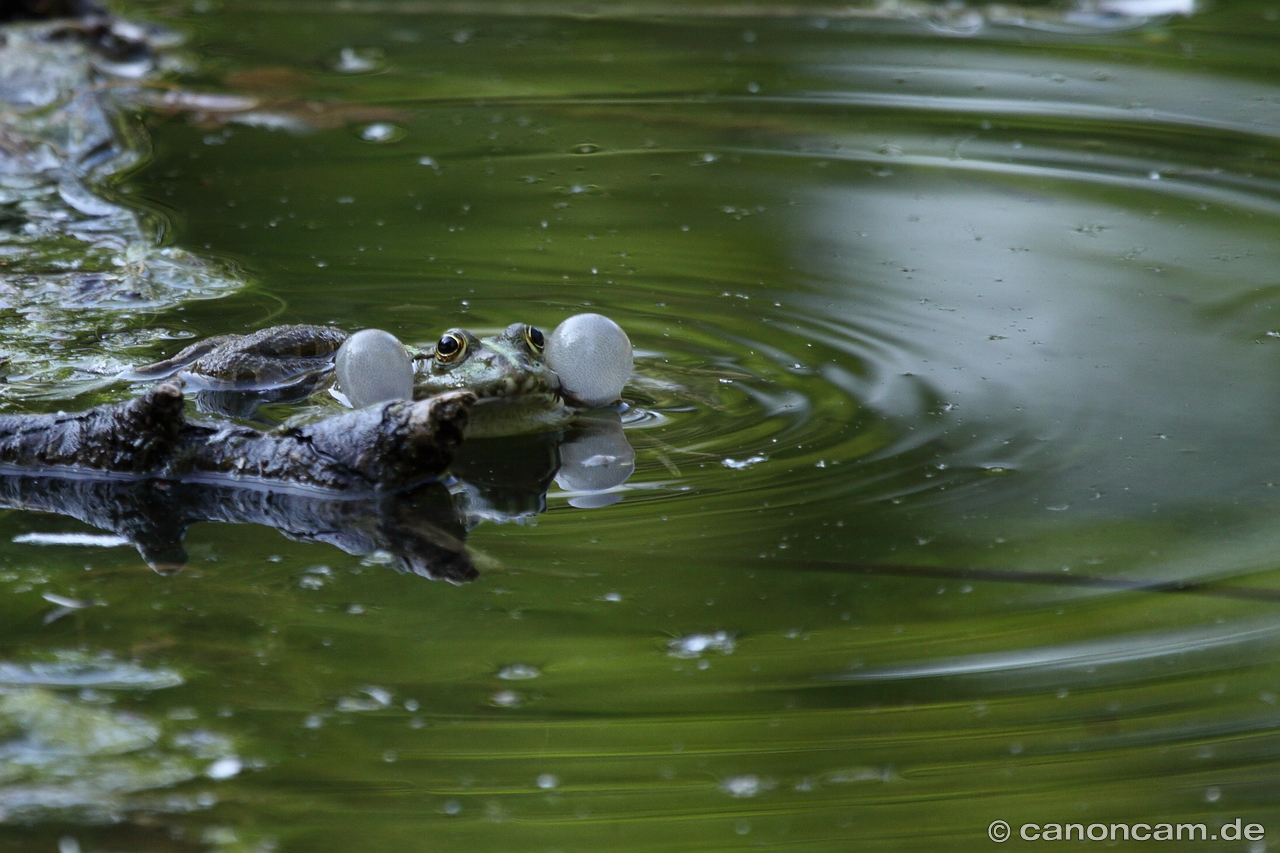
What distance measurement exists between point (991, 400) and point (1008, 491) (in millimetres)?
476

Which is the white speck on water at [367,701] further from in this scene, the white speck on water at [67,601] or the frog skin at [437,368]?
the frog skin at [437,368]

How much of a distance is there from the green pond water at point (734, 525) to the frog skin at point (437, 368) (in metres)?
0.10

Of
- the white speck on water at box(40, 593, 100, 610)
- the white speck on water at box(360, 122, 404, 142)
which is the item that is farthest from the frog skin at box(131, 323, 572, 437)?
the white speck on water at box(360, 122, 404, 142)

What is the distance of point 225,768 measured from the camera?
5.80ft

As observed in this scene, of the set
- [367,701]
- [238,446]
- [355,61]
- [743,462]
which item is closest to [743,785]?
[367,701]

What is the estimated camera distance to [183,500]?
2516mm

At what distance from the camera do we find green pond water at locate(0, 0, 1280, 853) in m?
1.76

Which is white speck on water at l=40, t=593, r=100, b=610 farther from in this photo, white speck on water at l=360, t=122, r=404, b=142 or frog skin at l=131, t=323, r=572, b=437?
white speck on water at l=360, t=122, r=404, b=142

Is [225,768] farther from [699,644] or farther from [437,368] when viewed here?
[437,368]

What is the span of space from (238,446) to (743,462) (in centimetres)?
94

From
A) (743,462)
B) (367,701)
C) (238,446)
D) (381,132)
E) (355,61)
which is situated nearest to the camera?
(367,701)

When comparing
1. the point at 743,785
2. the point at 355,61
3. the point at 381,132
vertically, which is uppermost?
the point at 355,61

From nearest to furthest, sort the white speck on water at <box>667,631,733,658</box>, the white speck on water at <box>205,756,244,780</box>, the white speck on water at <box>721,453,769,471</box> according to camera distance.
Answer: the white speck on water at <box>205,756,244,780</box>
the white speck on water at <box>667,631,733,658</box>
the white speck on water at <box>721,453,769,471</box>

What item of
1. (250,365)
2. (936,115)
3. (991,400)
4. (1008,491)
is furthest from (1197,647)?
(936,115)
